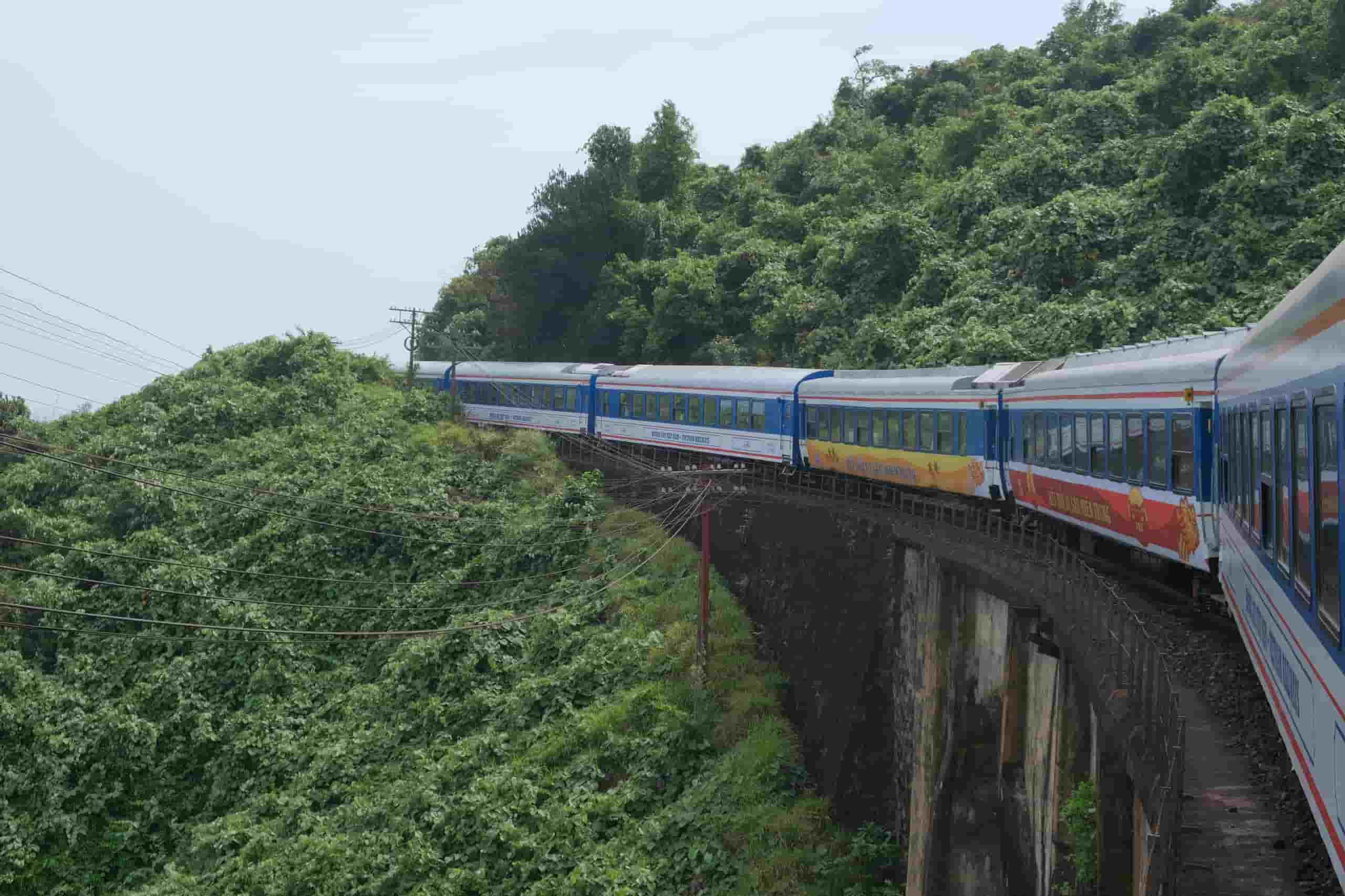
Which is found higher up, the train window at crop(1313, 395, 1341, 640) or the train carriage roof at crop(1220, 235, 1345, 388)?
the train carriage roof at crop(1220, 235, 1345, 388)

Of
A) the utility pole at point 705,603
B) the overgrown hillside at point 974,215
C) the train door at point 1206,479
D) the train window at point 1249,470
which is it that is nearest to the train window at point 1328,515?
the train window at point 1249,470

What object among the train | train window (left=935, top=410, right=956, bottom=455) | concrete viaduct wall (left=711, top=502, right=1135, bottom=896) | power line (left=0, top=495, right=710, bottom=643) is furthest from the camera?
power line (left=0, top=495, right=710, bottom=643)

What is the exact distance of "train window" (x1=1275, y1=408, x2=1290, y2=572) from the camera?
261 inches

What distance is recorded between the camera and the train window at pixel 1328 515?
5.06 metres

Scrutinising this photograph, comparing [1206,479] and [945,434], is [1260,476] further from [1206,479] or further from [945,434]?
[945,434]

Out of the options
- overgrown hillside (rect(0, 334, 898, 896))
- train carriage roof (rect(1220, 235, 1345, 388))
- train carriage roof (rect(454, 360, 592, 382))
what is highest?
train carriage roof (rect(454, 360, 592, 382))

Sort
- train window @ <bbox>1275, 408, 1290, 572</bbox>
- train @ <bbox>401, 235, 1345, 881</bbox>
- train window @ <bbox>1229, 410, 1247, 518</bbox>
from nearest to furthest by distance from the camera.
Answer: train @ <bbox>401, 235, 1345, 881</bbox>
train window @ <bbox>1275, 408, 1290, 572</bbox>
train window @ <bbox>1229, 410, 1247, 518</bbox>

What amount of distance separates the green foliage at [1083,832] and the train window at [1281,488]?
4.05m

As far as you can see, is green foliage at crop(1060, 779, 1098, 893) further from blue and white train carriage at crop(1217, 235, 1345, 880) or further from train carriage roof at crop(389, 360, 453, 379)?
train carriage roof at crop(389, 360, 453, 379)

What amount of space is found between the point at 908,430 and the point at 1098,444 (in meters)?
7.96

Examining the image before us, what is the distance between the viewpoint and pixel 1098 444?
15141 millimetres

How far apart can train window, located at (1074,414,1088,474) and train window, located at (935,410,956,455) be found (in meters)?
5.39

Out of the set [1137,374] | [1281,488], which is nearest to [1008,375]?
[1137,374]

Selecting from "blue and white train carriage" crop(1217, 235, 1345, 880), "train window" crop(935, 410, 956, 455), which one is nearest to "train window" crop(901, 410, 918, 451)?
"train window" crop(935, 410, 956, 455)
